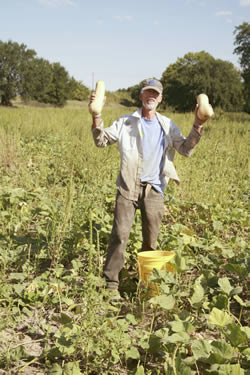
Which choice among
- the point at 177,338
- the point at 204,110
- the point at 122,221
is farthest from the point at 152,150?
the point at 177,338

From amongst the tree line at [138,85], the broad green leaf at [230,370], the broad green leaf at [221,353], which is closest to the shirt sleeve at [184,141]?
the broad green leaf at [221,353]

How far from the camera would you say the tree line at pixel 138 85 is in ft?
128

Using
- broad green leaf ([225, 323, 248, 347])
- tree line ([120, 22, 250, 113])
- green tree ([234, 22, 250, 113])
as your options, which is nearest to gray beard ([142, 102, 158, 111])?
broad green leaf ([225, 323, 248, 347])

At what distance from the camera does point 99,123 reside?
2.85 metres

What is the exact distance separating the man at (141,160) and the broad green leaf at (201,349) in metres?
1.04

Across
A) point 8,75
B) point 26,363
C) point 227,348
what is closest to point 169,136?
point 227,348

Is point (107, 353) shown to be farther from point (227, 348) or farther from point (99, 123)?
point (99, 123)

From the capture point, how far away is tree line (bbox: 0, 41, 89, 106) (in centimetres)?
5056

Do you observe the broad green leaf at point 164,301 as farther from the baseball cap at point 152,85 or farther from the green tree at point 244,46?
the green tree at point 244,46

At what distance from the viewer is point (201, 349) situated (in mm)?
1996

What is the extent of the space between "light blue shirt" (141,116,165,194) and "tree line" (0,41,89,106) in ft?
161

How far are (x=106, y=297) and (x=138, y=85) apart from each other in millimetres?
50357

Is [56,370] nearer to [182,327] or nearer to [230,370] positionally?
[182,327]

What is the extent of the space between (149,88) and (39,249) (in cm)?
167
